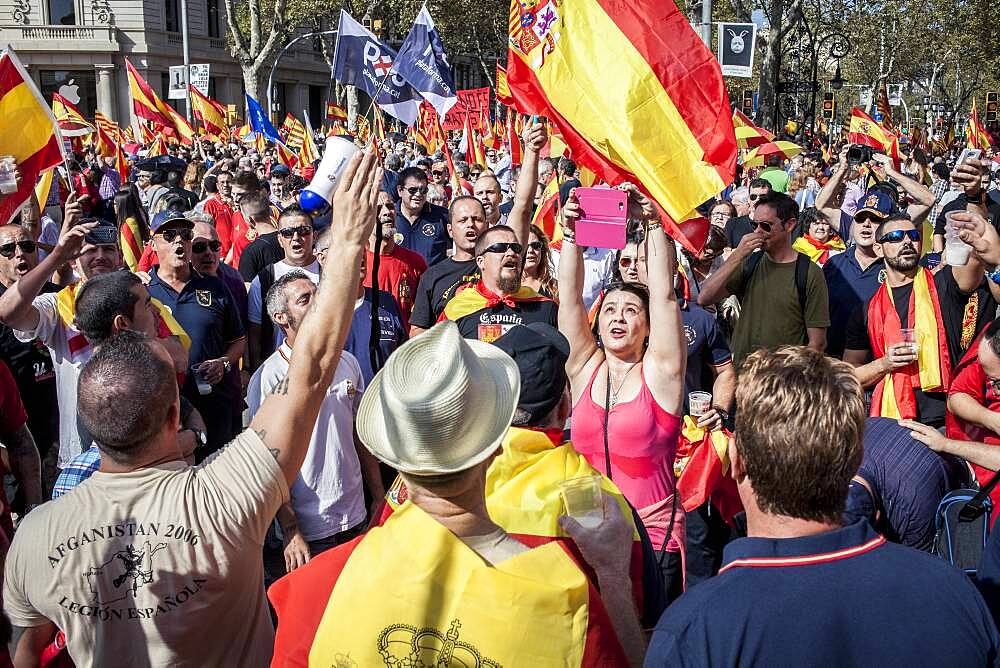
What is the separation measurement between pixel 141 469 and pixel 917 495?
2403 millimetres

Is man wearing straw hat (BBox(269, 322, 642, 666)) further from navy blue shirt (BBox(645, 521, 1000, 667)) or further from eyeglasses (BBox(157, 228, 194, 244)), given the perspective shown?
eyeglasses (BBox(157, 228, 194, 244))

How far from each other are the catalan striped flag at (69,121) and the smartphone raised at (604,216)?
1061cm

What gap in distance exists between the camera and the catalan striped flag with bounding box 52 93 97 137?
12.8 meters

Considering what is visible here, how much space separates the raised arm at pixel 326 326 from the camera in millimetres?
2215

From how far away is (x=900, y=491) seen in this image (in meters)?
3.04

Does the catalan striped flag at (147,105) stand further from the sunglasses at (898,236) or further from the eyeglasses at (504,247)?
the sunglasses at (898,236)

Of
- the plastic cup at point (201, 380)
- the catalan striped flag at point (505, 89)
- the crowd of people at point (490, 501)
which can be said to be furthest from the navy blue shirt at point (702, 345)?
the plastic cup at point (201, 380)

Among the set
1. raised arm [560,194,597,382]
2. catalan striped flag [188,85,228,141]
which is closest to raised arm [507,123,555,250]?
raised arm [560,194,597,382]

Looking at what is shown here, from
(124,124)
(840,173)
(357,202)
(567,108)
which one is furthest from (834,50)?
(124,124)

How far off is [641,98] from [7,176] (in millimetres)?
3489

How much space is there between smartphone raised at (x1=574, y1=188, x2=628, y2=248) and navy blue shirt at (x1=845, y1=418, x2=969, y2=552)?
1.28m

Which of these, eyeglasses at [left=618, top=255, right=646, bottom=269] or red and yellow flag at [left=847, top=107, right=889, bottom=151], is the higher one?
red and yellow flag at [left=847, top=107, right=889, bottom=151]

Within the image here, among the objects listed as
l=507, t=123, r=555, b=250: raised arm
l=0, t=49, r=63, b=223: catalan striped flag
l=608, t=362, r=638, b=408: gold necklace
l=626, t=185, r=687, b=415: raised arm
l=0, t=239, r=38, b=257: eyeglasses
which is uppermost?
l=0, t=49, r=63, b=223: catalan striped flag

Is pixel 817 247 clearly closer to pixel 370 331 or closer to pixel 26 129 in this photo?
pixel 370 331
